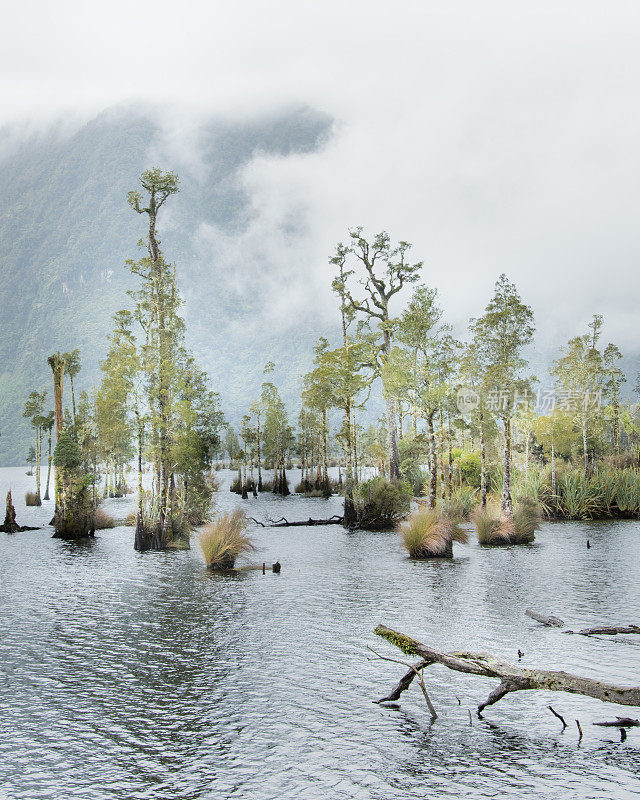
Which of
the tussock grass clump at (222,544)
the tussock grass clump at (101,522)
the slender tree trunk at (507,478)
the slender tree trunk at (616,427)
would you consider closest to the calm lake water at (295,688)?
the tussock grass clump at (222,544)

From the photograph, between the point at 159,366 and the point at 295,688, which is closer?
the point at 295,688

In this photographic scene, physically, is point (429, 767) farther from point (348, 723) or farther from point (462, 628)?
point (462, 628)

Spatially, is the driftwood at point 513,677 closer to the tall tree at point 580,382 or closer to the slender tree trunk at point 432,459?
the slender tree trunk at point 432,459

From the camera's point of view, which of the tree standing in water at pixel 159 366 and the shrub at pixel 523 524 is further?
the tree standing in water at pixel 159 366

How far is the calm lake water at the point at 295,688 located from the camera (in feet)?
24.1

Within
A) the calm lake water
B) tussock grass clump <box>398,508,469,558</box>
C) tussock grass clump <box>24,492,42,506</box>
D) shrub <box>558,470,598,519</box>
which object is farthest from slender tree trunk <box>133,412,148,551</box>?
tussock grass clump <box>24,492,42,506</box>

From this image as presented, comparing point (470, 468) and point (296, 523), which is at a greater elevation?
point (470, 468)

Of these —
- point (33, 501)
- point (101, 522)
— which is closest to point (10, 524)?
point (101, 522)

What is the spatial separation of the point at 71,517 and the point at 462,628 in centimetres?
2457

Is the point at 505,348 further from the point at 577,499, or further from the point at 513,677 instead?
the point at 513,677

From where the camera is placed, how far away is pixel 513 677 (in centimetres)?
766
